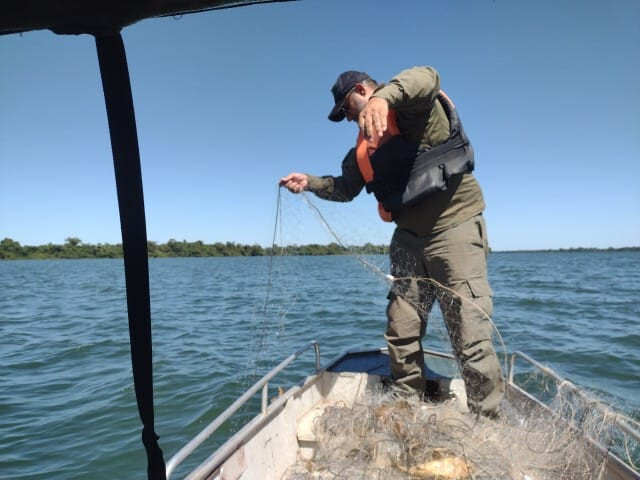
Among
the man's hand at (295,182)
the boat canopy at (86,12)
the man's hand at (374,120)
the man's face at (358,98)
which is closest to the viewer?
the boat canopy at (86,12)

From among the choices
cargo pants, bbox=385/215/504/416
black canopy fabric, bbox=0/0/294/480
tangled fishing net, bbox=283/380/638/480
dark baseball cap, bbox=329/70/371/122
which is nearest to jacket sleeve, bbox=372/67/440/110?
dark baseball cap, bbox=329/70/371/122

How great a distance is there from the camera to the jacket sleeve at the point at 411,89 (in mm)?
2619

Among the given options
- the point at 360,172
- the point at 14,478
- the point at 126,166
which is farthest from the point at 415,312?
the point at 14,478

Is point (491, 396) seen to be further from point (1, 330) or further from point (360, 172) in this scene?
point (1, 330)

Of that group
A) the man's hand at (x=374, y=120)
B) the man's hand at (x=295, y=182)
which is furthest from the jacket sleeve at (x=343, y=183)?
the man's hand at (x=374, y=120)

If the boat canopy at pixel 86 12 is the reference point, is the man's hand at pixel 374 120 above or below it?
above

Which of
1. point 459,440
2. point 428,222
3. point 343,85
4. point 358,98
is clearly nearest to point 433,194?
point 428,222

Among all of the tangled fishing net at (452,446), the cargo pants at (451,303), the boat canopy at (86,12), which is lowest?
the tangled fishing net at (452,446)

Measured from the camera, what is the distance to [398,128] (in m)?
3.35

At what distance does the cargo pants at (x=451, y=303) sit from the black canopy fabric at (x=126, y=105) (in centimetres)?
262

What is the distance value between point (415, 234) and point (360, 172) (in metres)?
0.82

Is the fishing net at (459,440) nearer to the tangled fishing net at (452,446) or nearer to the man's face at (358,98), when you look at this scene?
the tangled fishing net at (452,446)

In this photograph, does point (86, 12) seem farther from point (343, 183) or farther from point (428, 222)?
point (343, 183)

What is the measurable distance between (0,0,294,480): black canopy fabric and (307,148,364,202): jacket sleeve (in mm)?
3074
